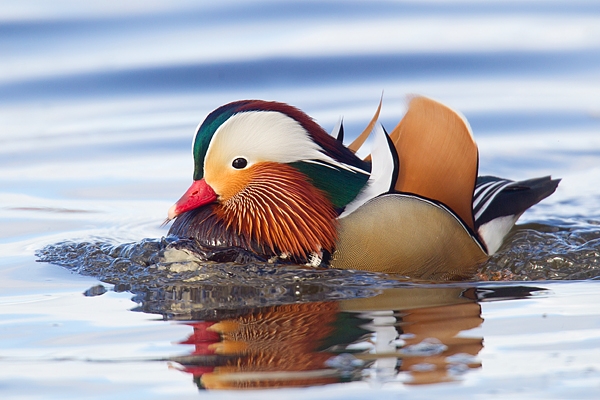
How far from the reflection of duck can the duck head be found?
614mm

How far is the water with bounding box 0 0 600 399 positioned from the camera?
9.23ft

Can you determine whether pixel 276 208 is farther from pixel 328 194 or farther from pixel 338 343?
pixel 338 343

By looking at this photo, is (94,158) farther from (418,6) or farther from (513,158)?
(418,6)

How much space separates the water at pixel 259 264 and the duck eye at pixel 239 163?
0.45 metres

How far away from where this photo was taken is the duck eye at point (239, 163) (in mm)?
4121

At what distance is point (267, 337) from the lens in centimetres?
309

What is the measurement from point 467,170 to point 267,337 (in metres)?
1.61

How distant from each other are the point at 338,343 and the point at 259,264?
1066 mm

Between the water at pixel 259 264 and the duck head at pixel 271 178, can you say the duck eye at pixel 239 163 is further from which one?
the water at pixel 259 264

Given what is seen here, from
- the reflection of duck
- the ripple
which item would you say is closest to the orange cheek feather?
the reflection of duck

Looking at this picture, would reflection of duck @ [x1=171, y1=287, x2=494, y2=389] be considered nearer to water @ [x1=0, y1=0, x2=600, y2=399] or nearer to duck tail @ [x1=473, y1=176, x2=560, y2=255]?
water @ [x1=0, y1=0, x2=600, y2=399]

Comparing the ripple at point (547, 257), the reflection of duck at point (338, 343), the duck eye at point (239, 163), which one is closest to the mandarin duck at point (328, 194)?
the duck eye at point (239, 163)

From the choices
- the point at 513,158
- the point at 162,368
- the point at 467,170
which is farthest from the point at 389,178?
the point at 513,158

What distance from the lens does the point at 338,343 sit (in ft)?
9.68
